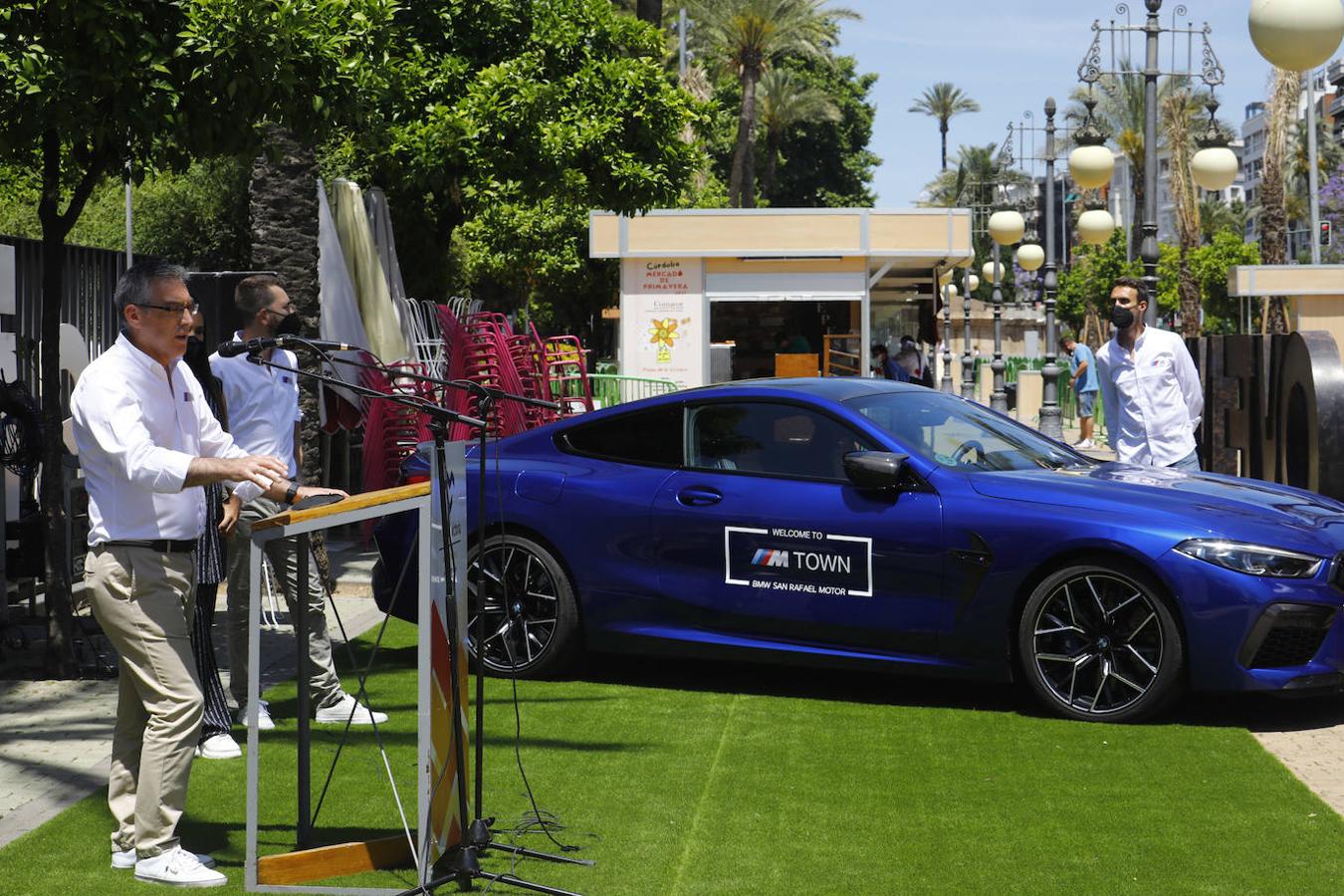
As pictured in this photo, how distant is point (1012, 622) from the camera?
746 centimetres

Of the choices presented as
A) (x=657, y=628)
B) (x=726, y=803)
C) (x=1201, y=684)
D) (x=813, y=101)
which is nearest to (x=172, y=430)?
(x=726, y=803)

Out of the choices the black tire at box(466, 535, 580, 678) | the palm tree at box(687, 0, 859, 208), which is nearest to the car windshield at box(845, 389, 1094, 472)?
the black tire at box(466, 535, 580, 678)

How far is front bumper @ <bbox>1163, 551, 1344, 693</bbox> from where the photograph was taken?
7008 mm

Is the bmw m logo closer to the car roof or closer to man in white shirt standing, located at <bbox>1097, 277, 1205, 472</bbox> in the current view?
the car roof

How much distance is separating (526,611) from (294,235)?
6.72 meters

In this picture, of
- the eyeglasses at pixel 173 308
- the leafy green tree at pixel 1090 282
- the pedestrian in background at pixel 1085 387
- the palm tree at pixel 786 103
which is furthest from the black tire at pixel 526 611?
the leafy green tree at pixel 1090 282

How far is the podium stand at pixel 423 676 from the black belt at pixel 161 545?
1.27 ft

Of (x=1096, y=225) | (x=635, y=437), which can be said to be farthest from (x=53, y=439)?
(x=1096, y=225)

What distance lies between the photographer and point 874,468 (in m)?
7.55

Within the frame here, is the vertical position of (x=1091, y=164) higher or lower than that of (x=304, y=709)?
higher

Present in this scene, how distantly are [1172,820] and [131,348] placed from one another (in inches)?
149

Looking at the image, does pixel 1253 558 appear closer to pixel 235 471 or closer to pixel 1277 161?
pixel 235 471

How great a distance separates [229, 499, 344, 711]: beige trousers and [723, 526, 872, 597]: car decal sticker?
1.86 metres

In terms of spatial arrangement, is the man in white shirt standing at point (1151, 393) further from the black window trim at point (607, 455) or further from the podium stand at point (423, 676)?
the podium stand at point (423, 676)
